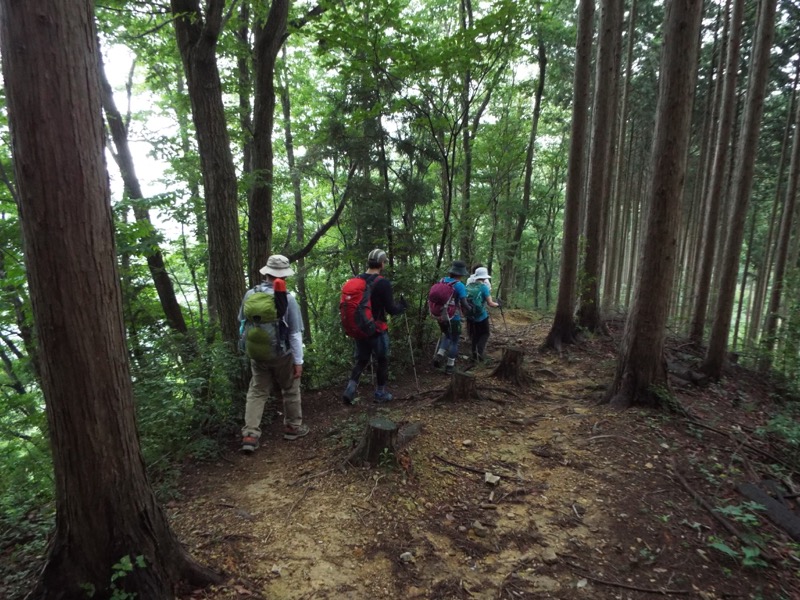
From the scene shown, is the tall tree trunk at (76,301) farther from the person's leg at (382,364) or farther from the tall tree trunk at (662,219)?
the tall tree trunk at (662,219)

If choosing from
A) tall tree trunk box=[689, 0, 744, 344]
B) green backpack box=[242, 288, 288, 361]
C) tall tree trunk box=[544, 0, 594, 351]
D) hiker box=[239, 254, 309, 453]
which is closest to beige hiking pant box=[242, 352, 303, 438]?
hiker box=[239, 254, 309, 453]

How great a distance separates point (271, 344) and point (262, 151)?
3936mm

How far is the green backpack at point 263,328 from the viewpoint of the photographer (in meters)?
4.87

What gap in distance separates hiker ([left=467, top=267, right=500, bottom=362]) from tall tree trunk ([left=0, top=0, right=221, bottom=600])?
6.14 meters

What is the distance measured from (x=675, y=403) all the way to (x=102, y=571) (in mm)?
6456

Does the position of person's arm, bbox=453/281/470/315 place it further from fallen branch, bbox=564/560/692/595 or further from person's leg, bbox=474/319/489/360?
fallen branch, bbox=564/560/692/595

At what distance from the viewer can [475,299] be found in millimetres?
7801

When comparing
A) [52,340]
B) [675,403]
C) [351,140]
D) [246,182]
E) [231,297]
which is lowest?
[675,403]

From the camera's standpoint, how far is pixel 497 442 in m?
5.16

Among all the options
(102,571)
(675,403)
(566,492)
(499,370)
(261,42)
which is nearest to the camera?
(102,571)

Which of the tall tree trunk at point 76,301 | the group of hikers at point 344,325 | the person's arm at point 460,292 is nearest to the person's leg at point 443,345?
the group of hikers at point 344,325

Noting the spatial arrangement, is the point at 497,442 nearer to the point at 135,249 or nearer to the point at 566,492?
the point at 566,492

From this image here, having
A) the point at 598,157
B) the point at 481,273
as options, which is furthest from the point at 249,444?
the point at 598,157

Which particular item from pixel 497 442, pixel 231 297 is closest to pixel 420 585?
pixel 497 442
